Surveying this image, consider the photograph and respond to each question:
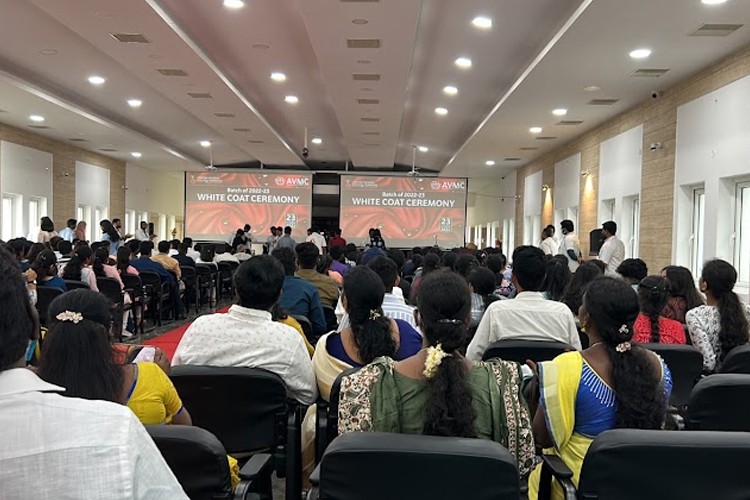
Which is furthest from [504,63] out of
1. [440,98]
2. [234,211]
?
[234,211]

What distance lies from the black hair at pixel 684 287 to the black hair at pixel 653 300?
1.79 ft

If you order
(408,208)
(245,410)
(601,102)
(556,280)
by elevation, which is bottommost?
(245,410)

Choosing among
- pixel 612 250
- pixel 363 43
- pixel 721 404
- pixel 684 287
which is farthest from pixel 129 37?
pixel 721 404

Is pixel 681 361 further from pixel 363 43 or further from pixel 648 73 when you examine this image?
pixel 648 73

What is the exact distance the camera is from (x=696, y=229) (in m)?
8.95

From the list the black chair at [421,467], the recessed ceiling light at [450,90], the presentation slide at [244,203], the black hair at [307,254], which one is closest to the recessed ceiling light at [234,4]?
the black hair at [307,254]

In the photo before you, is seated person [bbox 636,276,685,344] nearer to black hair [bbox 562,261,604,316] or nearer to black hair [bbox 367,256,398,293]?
black hair [bbox 562,261,604,316]

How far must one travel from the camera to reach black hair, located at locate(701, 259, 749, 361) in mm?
3436

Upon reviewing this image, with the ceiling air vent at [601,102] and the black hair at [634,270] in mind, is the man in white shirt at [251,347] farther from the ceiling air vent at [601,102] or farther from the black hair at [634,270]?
the ceiling air vent at [601,102]

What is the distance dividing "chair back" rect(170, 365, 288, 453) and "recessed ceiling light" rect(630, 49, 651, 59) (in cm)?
682

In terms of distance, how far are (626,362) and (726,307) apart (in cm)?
194

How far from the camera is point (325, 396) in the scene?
2.72m

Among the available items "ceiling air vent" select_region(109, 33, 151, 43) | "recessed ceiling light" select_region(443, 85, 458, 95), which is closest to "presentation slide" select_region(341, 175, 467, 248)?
"recessed ceiling light" select_region(443, 85, 458, 95)

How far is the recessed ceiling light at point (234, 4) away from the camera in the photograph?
7.14m
